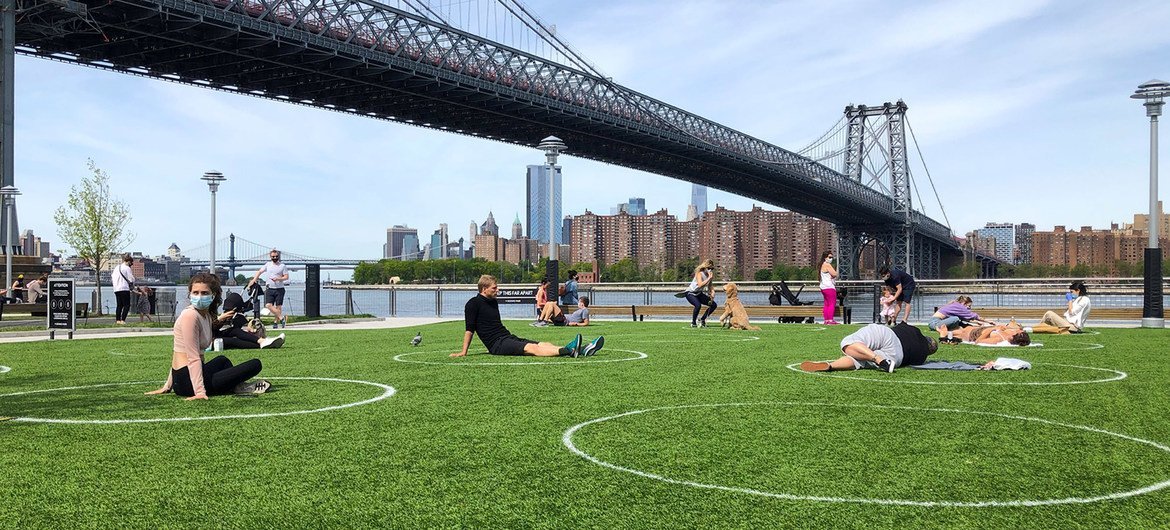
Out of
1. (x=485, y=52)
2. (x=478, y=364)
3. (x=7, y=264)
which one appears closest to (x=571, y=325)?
(x=478, y=364)

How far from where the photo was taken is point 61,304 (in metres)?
15.8

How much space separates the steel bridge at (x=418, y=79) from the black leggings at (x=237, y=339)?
23109 millimetres

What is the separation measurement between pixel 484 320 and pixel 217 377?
14.5 feet

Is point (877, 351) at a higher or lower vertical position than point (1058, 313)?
higher

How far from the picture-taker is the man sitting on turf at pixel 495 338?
10914 mm

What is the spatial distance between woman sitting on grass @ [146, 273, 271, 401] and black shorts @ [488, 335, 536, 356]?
3.87 m

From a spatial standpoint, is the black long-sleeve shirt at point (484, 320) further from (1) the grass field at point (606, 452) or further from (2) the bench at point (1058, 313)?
(2) the bench at point (1058, 313)

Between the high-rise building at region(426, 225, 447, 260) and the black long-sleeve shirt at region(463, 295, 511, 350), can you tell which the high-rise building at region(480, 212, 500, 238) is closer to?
the high-rise building at region(426, 225, 447, 260)

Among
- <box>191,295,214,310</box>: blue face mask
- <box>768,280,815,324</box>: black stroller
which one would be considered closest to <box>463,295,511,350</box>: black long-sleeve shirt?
<box>191,295,214,310</box>: blue face mask

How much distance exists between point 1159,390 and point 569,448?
5431 mm

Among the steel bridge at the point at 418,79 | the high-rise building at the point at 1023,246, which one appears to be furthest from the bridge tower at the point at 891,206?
the high-rise building at the point at 1023,246

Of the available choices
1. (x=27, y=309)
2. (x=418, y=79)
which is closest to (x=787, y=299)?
(x=27, y=309)

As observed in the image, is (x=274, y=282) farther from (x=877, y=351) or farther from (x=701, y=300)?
(x=877, y=351)

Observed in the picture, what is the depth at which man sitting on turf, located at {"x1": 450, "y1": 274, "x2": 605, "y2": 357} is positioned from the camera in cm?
1091
